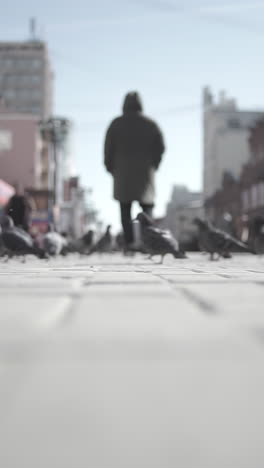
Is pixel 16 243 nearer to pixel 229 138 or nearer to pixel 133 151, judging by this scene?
pixel 133 151

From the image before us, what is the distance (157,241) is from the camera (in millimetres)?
7602

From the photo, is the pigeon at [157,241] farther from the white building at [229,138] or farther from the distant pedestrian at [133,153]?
the white building at [229,138]

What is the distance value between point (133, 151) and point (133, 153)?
0.03m

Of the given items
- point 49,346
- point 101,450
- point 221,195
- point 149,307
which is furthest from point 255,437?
point 221,195

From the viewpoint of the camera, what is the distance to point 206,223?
949cm

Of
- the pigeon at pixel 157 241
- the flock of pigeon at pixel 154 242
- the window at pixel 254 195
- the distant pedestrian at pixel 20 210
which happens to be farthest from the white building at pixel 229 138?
the pigeon at pixel 157 241

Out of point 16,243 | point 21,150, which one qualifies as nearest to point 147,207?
point 16,243

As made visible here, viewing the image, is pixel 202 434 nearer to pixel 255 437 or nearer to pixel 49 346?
pixel 255 437

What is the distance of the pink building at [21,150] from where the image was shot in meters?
54.3

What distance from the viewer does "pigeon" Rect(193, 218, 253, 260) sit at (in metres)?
8.59

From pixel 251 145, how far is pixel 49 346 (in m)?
52.3

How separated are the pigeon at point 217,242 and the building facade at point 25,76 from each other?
369 ft

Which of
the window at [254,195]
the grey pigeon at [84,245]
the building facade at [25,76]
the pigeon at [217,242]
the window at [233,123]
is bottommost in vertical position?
the grey pigeon at [84,245]

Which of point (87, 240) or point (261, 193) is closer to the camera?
point (87, 240)
